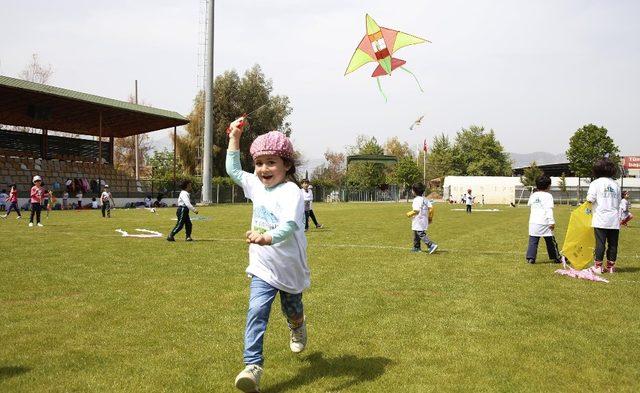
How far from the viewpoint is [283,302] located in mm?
4848

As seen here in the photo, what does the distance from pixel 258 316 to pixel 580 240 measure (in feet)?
25.8

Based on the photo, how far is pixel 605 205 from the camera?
10.1 metres

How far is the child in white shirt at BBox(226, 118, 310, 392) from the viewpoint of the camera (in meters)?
4.35

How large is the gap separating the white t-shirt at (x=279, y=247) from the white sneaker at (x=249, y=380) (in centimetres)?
75

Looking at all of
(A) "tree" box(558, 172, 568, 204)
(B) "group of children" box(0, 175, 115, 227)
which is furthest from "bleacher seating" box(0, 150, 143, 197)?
(A) "tree" box(558, 172, 568, 204)

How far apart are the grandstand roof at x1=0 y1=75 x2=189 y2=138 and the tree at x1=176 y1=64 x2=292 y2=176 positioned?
49.9 ft

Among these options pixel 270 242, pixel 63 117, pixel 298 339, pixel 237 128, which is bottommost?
pixel 298 339

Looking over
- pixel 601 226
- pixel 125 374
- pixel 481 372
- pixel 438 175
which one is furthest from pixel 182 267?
pixel 438 175

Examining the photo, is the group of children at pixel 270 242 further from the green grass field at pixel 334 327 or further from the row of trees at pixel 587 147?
the row of trees at pixel 587 147

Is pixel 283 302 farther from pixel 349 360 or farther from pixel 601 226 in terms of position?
pixel 601 226

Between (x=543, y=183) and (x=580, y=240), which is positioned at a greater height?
(x=543, y=183)

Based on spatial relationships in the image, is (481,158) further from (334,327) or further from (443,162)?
(334,327)

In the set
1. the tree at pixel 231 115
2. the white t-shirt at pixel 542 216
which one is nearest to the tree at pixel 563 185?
the tree at pixel 231 115

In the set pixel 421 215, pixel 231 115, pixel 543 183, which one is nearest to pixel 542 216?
pixel 543 183
